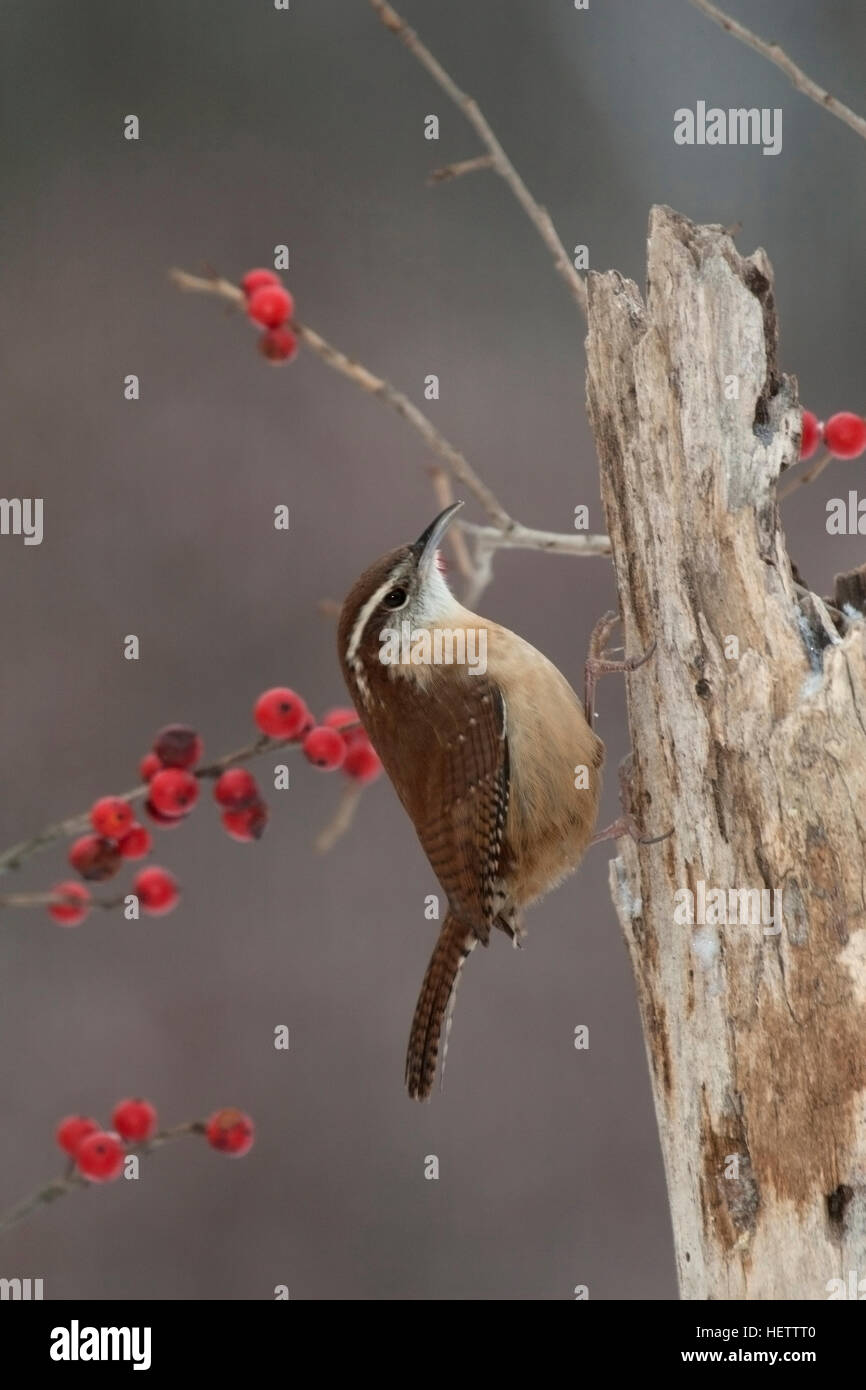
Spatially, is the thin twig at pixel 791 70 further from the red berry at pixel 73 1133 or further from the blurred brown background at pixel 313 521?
the red berry at pixel 73 1133

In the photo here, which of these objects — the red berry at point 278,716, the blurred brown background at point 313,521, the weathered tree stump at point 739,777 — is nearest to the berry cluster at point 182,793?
the red berry at point 278,716

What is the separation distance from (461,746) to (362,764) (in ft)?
0.40

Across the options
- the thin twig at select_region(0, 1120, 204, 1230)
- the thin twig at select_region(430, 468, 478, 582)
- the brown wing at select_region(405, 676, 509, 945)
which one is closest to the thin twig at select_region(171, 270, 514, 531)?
the thin twig at select_region(430, 468, 478, 582)

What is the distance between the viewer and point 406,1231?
7.53 ft

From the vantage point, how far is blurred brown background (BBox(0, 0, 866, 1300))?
2.30 meters

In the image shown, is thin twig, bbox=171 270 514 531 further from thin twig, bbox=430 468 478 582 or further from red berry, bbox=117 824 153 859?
red berry, bbox=117 824 153 859

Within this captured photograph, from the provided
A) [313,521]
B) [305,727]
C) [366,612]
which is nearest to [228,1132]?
[305,727]

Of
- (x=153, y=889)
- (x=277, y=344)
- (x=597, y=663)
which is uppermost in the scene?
(x=277, y=344)

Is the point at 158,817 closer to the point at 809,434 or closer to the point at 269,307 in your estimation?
the point at 269,307

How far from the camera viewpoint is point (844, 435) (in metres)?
1.55

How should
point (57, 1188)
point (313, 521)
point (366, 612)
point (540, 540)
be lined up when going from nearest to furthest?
1. point (57, 1188)
2. point (540, 540)
3. point (366, 612)
4. point (313, 521)

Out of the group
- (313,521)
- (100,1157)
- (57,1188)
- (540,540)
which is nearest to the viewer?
(57,1188)

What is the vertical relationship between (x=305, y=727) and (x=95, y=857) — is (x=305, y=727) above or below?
above

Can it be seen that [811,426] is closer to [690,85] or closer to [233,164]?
[690,85]
